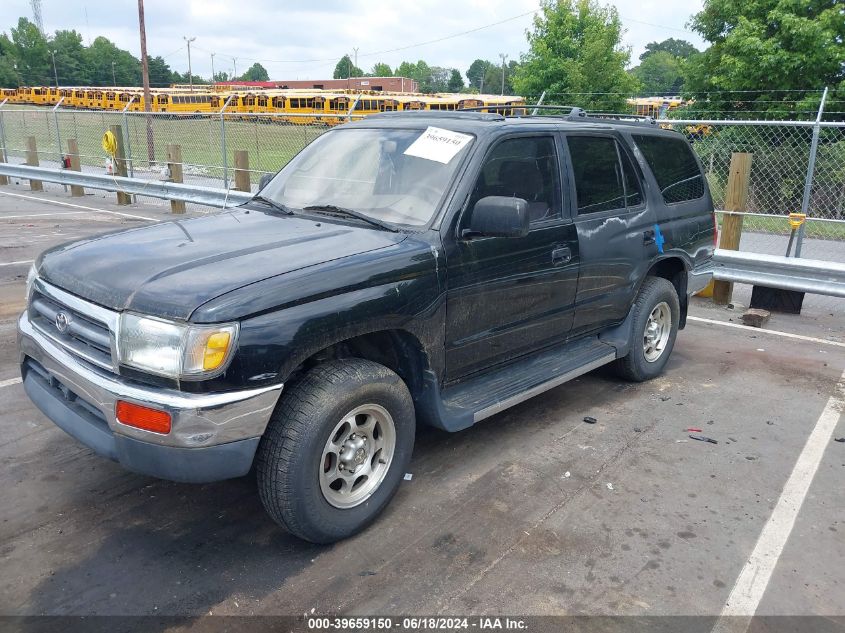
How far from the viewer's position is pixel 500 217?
3664mm

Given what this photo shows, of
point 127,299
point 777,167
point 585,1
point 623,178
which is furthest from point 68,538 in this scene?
point 585,1

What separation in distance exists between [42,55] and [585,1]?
284 ft

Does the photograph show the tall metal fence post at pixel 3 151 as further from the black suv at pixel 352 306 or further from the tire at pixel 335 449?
the tire at pixel 335 449

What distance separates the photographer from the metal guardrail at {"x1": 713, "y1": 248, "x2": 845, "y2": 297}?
7.15 m

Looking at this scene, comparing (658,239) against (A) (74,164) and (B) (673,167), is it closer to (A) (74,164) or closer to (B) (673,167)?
(B) (673,167)

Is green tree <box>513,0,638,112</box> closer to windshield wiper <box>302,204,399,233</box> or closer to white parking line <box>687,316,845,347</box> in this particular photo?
white parking line <box>687,316,845,347</box>

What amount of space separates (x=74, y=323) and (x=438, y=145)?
7.12 ft

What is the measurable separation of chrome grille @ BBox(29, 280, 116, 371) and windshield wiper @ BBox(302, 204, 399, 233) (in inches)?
56.7

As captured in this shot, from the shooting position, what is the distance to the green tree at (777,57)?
18031mm

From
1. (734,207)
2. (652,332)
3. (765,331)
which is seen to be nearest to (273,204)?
(652,332)

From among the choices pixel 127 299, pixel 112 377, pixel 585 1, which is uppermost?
pixel 585 1

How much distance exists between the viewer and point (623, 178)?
510 centimetres

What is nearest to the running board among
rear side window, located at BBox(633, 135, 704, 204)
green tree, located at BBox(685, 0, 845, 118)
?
rear side window, located at BBox(633, 135, 704, 204)

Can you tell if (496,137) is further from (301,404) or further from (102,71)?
(102,71)
